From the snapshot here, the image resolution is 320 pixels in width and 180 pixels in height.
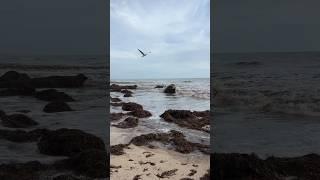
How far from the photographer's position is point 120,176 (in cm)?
731

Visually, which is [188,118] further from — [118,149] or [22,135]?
[22,135]

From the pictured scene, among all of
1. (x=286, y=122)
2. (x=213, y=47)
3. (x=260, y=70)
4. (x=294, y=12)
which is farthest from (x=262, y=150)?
(x=294, y=12)

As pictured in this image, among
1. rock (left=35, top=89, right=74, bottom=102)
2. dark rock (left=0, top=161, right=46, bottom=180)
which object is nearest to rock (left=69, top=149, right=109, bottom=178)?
dark rock (left=0, top=161, right=46, bottom=180)

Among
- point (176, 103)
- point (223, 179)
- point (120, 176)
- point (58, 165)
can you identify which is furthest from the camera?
point (176, 103)

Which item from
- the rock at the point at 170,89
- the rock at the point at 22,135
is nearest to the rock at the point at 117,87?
the rock at the point at 170,89

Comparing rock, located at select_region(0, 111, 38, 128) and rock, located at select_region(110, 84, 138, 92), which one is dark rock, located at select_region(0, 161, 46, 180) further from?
rock, located at select_region(110, 84, 138, 92)

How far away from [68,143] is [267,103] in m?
2.96

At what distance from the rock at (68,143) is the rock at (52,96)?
1.58ft

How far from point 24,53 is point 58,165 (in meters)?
1.67

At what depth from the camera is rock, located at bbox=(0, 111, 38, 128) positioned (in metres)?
6.52

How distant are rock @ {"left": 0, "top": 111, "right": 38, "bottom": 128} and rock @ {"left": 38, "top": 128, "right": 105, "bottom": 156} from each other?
1.08ft

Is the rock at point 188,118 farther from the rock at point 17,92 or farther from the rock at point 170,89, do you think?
the rock at point 17,92

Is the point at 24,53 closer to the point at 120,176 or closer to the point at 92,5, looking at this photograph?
the point at 92,5

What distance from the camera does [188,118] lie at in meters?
9.79
